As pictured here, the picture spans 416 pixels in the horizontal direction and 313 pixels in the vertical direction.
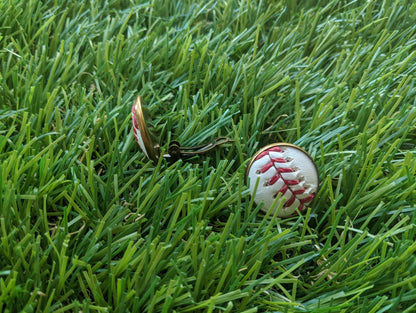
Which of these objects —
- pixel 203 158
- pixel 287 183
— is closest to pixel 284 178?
pixel 287 183

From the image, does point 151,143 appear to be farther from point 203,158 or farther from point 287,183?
point 287,183

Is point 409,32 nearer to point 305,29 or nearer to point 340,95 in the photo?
point 305,29

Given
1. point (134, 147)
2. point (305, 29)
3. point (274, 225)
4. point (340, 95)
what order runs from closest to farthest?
point (274, 225)
point (134, 147)
point (340, 95)
point (305, 29)

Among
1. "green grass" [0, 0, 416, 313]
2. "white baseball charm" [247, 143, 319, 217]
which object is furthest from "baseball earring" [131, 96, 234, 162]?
"white baseball charm" [247, 143, 319, 217]

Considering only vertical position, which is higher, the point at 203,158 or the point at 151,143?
the point at 151,143

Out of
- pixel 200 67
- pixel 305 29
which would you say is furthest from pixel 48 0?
pixel 305 29

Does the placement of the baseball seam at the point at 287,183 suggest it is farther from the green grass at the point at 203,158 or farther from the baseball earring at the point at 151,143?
the baseball earring at the point at 151,143

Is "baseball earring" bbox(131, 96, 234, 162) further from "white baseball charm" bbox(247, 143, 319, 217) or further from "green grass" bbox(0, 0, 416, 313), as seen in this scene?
"white baseball charm" bbox(247, 143, 319, 217)
